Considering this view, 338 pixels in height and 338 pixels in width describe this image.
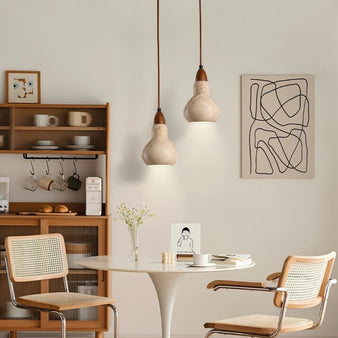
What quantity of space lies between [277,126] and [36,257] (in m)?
2.10

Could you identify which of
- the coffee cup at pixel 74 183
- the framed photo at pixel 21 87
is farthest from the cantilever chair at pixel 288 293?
the framed photo at pixel 21 87

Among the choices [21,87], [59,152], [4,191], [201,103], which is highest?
[21,87]

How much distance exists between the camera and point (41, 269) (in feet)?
15.1

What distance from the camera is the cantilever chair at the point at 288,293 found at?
3609 millimetres

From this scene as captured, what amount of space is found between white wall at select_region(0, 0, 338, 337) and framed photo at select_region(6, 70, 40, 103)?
6 cm

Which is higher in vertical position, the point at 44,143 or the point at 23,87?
the point at 23,87

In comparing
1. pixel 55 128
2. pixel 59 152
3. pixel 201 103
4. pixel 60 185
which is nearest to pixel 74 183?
pixel 60 185

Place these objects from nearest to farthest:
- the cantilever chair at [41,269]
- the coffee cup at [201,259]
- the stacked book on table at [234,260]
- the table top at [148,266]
A: the table top at [148,266] → the coffee cup at [201,259] → the stacked book on table at [234,260] → the cantilever chair at [41,269]

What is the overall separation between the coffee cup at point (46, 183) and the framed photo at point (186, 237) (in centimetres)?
132

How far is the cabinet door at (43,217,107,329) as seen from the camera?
16.8ft

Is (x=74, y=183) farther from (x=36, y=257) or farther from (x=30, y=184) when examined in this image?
(x=36, y=257)

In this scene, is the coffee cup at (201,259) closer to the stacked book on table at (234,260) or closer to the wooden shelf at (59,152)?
the stacked book on table at (234,260)

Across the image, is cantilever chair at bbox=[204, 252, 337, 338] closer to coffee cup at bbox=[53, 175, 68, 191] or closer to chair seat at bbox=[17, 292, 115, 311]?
chair seat at bbox=[17, 292, 115, 311]

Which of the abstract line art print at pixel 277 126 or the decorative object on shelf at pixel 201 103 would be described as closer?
the decorative object on shelf at pixel 201 103
